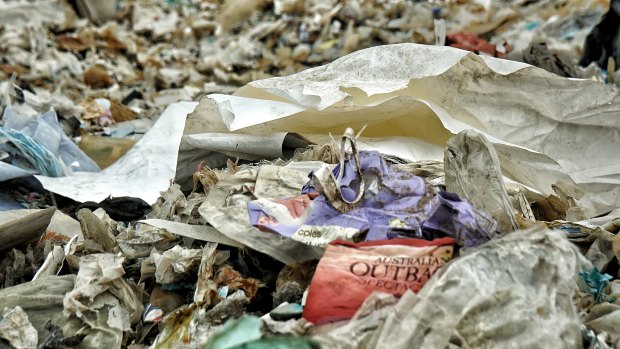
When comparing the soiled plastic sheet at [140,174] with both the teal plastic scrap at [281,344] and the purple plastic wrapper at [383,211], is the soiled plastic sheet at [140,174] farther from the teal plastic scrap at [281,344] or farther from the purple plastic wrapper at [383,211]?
the teal plastic scrap at [281,344]

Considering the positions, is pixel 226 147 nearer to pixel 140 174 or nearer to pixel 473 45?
pixel 140 174

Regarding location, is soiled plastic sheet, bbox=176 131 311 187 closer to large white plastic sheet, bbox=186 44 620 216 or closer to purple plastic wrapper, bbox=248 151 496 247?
large white plastic sheet, bbox=186 44 620 216

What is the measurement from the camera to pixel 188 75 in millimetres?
6148

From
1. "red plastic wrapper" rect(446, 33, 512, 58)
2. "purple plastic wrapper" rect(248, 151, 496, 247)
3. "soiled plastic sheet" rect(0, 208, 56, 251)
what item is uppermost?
"purple plastic wrapper" rect(248, 151, 496, 247)

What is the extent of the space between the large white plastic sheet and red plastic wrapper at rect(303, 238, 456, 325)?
2.90ft

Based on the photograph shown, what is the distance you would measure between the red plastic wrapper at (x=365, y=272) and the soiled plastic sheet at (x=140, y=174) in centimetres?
148

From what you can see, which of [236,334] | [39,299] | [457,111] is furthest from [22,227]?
[457,111]

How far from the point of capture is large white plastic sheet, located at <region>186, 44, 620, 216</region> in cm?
246

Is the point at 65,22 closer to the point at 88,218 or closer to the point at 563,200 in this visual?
the point at 88,218

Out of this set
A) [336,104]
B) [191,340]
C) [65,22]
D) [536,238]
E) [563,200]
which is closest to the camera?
[536,238]

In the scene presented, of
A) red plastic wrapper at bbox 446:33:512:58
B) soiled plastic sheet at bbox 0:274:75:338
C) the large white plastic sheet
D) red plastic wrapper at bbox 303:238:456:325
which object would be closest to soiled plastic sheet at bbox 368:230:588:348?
red plastic wrapper at bbox 303:238:456:325

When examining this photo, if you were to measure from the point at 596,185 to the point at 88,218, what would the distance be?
1806 mm

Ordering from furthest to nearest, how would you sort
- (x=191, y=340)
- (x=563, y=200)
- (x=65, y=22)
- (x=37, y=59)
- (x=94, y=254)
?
(x=65, y=22)
(x=37, y=59)
(x=563, y=200)
(x=94, y=254)
(x=191, y=340)

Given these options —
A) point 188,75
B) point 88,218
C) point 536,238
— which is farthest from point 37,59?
point 536,238
